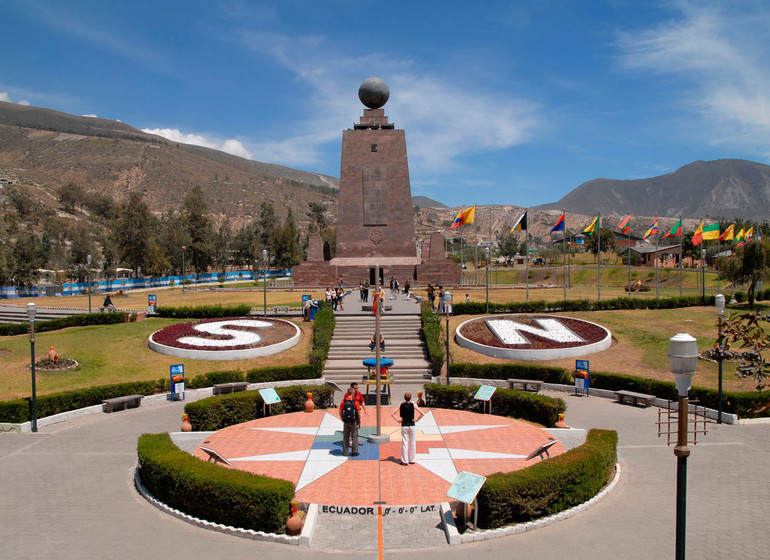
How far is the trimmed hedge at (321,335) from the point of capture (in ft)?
77.9

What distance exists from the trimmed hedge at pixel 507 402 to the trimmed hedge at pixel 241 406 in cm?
372

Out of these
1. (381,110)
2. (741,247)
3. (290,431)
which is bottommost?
(290,431)

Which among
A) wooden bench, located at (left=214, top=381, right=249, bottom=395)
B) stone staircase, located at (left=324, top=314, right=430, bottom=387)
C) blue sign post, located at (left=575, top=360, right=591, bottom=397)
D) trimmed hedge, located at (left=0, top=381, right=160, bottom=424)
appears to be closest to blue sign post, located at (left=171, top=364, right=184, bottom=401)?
trimmed hedge, located at (left=0, top=381, right=160, bottom=424)

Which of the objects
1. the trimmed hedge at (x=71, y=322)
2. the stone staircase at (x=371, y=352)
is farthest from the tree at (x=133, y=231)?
the stone staircase at (x=371, y=352)

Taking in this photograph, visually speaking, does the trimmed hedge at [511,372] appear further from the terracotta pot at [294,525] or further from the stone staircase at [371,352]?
the terracotta pot at [294,525]

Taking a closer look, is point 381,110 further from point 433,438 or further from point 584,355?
point 433,438

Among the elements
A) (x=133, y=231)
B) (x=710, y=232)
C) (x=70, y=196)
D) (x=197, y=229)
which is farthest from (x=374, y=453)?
(x=70, y=196)

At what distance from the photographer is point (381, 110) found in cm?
5059

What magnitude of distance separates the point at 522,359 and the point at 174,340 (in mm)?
16093

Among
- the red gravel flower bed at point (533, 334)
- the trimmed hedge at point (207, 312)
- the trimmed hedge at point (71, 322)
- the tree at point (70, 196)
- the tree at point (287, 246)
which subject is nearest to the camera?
the red gravel flower bed at point (533, 334)

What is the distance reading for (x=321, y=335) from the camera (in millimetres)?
26453

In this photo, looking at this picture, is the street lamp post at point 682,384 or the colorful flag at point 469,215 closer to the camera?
the street lamp post at point 682,384

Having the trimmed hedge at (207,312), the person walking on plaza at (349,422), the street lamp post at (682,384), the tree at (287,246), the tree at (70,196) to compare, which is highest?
the tree at (70,196)

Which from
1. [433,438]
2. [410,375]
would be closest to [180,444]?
[433,438]
